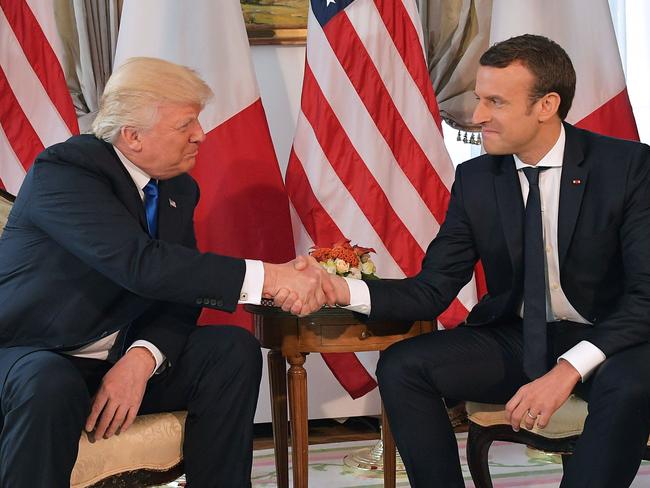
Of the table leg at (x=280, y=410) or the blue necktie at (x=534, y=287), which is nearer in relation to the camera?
the blue necktie at (x=534, y=287)

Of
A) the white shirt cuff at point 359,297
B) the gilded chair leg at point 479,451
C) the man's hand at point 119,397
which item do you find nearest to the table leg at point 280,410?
the white shirt cuff at point 359,297

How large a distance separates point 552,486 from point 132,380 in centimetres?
169

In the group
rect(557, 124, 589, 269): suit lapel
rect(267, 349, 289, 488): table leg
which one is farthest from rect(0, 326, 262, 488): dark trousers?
rect(557, 124, 589, 269): suit lapel

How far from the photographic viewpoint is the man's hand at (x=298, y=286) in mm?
2400

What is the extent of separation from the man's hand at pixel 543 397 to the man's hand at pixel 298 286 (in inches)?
24.2

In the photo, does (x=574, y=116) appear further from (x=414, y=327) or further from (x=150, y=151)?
(x=150, y=151)

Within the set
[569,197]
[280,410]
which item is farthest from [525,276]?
[280,410]

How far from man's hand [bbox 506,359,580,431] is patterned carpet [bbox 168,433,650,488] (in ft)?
3.42

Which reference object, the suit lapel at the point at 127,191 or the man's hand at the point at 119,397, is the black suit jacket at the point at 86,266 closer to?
the suit lapel at the point at 127,191

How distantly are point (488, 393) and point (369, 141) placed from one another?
4.84 feet

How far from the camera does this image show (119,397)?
215 cm

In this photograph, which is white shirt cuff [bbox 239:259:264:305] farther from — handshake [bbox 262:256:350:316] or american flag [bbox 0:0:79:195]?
american flag [bbox 0:0:79:195]

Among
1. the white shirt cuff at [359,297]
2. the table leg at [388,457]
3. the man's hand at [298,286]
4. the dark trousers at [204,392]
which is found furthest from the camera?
the table leg at [388,457]

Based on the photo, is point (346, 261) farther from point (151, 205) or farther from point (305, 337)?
point (151, 205)
